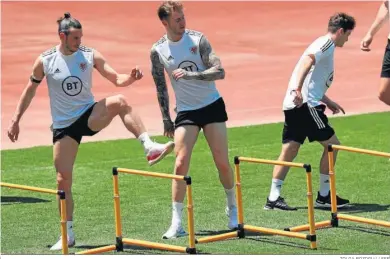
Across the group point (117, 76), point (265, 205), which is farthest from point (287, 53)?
point (117, 76)

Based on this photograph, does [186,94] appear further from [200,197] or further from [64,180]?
[200,197]

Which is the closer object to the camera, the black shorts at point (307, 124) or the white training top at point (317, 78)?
the white training top at point (317, 78)

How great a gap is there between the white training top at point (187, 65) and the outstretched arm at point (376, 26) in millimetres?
2109

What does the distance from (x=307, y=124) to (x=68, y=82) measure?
117 inches

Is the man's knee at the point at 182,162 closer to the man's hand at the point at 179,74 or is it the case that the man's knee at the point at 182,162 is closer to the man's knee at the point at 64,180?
the man's hand at the point at 179,74

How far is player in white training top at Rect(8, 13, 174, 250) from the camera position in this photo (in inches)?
506

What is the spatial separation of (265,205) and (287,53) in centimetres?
1408

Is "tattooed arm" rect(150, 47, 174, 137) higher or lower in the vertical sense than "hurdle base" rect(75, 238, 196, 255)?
higher

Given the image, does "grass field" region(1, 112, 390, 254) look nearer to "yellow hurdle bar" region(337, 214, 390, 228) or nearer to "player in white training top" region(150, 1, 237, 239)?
"yellow hurdle bar" region(337, 214, 390, 228)

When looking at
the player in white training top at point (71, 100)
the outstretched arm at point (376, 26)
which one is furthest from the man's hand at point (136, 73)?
the outstretched arm at point (376, 26)

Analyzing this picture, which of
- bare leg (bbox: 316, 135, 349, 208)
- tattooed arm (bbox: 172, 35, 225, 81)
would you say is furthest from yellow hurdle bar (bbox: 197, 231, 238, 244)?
bare leg (bbox: 316, 135, 349, 208)

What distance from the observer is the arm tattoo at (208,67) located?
12867mm

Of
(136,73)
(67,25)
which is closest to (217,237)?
(136,73)

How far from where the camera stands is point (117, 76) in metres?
12.9
